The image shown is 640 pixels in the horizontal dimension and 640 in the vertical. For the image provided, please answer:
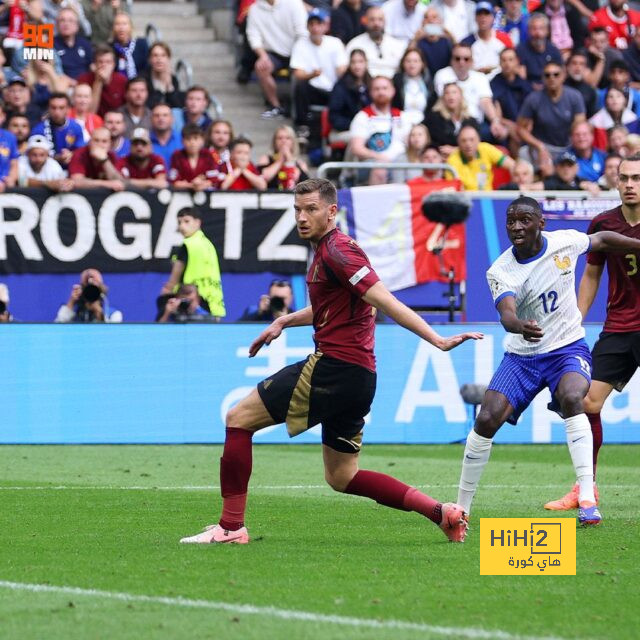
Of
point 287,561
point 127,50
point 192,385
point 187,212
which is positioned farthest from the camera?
point 127,50

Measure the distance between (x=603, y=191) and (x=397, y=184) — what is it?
9.20 feet

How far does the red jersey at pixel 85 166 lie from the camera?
18.1 m

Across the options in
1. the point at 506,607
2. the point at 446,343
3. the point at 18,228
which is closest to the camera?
the point at 506,607

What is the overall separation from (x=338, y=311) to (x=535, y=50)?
1543cm

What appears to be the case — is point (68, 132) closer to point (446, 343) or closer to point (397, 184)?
point (397, 184)

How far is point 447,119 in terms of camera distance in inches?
806

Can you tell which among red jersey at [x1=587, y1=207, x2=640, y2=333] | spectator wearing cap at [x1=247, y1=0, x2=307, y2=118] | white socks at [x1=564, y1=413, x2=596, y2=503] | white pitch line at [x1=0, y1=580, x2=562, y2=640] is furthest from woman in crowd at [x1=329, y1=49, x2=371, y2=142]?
white pitch line at [x1=0, y1=580, x2=562, y2=640]

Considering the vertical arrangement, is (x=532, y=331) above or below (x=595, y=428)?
above

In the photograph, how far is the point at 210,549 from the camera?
8172 mm

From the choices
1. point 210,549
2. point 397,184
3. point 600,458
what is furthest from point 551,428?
point 210,549

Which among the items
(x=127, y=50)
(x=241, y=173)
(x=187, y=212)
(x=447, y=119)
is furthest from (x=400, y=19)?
(x=187, y=212)

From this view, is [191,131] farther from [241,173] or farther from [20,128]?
[20,128]

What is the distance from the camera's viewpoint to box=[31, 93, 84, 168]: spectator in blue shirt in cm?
1864

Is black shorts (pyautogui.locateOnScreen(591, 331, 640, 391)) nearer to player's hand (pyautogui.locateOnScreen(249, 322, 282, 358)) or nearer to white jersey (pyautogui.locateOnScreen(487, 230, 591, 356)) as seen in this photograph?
white jersey (pyautogui.locateOnScreen(487, 230, 591, 356))
